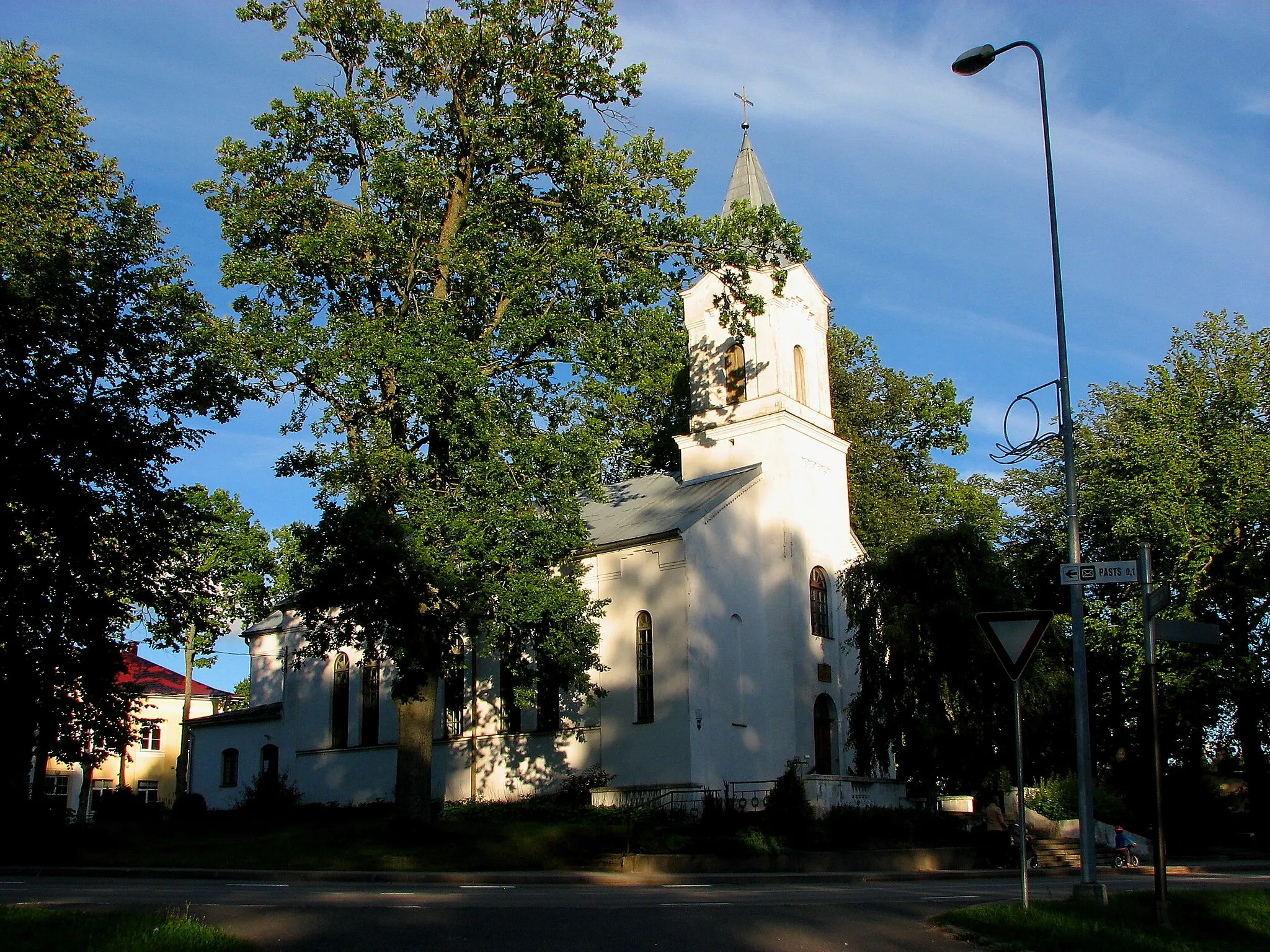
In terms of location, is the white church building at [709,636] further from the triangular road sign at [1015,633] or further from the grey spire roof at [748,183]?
the triangular road sign at [1015,633]

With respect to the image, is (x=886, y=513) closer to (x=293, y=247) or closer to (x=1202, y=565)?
(x=1202, y=565)

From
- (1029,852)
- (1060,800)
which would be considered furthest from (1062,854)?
(1029,852)

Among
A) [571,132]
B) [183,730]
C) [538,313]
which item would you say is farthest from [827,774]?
[183,730]

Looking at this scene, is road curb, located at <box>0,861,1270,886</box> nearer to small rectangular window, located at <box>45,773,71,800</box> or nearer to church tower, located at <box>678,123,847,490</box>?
church tower, located at <box>678,123,847,490</box>

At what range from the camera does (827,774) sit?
31.3 m

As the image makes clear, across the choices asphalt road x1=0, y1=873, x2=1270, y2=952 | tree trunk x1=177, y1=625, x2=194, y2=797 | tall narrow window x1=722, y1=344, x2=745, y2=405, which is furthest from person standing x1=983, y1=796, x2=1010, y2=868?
tree trunk x1=177, y1=625, x2=194, y2=797

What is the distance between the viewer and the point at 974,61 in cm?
1504

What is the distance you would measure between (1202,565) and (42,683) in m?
31.8

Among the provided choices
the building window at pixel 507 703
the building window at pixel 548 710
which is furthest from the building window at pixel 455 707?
the building window at pixel 548 710

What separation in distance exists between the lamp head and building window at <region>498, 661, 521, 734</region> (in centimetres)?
→ 2214

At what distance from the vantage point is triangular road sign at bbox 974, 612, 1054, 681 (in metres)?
11.8

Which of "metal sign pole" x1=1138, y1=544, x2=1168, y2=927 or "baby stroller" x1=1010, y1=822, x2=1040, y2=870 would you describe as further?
"baby stroller" x1=1010, y1=822, x2=1040, y2=870

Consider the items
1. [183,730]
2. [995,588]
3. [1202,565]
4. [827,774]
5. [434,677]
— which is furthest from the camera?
[183,730]

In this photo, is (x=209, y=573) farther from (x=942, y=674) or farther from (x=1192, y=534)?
(x=1192, y=534)
